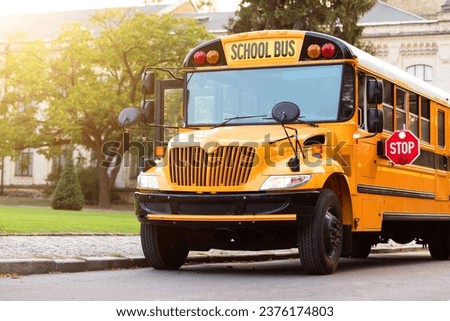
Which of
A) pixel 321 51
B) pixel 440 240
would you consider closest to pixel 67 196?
pixel 440 240

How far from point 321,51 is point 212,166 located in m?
2.23

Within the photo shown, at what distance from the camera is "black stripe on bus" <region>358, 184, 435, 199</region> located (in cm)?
1283

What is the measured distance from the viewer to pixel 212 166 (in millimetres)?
11586

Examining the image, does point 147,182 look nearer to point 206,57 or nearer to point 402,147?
point 206,57

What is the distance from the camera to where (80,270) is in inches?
489

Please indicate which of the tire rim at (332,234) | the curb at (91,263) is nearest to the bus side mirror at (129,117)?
the curb at (91,263)

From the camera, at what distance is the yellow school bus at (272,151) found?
1141 cm

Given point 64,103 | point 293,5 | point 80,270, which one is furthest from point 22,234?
point 64,103

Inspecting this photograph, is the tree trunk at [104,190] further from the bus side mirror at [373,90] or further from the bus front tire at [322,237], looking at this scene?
the bus front tire at [322,237]

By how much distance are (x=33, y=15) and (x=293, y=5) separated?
127 feet

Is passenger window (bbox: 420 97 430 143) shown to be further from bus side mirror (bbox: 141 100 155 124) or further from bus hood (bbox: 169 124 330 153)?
bus side mirror (bbox: 141 100 155 124)

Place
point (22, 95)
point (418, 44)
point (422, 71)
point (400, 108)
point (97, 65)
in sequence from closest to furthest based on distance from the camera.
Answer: point (400, 108), point (97, 65), point (22, 95), point (418, 44), point (422, 71)

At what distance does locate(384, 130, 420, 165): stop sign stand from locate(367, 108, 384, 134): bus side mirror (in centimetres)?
93

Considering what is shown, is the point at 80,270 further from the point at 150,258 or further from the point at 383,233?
the point at 383,233
